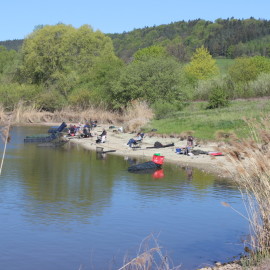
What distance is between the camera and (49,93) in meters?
77.7

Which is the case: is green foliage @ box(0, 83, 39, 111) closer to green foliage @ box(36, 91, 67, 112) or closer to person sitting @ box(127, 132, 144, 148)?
green foliage @ box(36, 91, 67, 112)

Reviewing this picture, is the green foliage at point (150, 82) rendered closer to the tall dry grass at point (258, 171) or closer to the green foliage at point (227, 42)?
the tall dry grass at point (258, 171)

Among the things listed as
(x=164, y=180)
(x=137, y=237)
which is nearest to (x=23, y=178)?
(x=164, y=180)

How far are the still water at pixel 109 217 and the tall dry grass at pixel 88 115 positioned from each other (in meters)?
23.7

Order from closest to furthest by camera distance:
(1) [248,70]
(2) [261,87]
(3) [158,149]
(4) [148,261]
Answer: (4) [148,261] → (3) [158,149] → (2) [261,87] → (1) [248,70]

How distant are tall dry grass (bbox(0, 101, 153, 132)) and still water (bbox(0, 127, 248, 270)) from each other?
23689mm

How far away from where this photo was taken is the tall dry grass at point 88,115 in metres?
56.2

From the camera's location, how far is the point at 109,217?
800 inches

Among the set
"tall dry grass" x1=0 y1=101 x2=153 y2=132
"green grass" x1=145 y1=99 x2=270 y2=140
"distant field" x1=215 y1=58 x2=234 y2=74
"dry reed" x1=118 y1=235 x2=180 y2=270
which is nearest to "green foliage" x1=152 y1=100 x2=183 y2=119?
"tall dry grass" x1=0 y1=101 x2=153 y2=132

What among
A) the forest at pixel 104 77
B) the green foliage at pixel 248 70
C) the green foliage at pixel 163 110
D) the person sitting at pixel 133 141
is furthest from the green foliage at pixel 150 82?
the person sitting at pixel 133 141

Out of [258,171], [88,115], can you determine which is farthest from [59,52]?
[258,171]

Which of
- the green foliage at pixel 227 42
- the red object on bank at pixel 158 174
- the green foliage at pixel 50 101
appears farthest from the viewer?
the green foliage at pixel 227 42

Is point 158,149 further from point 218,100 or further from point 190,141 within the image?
point 218,100

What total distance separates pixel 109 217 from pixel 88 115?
47576 millimetres
